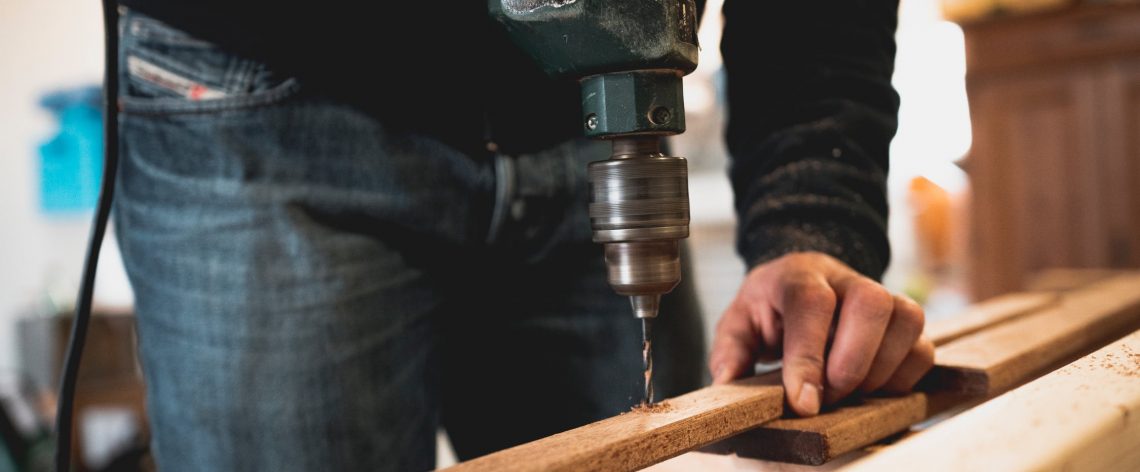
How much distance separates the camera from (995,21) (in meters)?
2.98

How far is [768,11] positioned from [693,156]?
4049 mm

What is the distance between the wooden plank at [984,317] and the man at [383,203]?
192 mm

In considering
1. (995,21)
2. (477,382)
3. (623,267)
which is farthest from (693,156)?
(623,267)

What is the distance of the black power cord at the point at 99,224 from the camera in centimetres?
72

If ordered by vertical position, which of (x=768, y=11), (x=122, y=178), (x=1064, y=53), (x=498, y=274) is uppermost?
(x=1064, y=53)

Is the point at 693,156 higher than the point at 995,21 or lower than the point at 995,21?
lower

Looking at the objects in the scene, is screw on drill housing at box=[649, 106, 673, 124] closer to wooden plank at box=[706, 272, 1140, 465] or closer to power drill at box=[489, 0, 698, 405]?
power drill at box=[489, 0, 698, 405]

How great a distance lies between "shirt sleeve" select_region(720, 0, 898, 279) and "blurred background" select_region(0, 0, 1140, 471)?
1763 millimetres

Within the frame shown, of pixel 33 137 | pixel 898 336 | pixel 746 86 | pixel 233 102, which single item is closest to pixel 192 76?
pixel 233 102

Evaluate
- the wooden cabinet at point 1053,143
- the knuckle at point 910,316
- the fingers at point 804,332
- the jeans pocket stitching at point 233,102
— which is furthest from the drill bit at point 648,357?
the wooden cabinet at point 1053,143

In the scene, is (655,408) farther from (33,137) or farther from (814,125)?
(33,137)

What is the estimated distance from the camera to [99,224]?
727 millimetres

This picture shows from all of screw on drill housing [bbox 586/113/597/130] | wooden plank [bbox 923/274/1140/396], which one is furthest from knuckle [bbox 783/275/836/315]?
screw on drill housing [bbox 586/113/597/130]

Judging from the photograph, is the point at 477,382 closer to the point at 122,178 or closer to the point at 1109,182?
the point at 122,178
